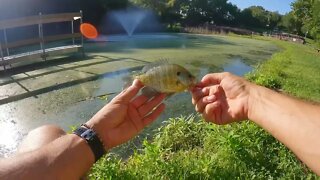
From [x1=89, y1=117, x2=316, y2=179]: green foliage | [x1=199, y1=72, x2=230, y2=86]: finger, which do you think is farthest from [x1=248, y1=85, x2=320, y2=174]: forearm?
[x1=89, y1=117, x2=316, y2=179]: green foliage

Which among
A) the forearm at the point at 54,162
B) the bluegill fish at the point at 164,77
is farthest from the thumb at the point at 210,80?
the forearm at the point at 54,162

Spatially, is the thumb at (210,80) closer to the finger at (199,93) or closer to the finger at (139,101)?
the finger at (199,93)

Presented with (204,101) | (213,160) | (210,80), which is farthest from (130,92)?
(213,160)

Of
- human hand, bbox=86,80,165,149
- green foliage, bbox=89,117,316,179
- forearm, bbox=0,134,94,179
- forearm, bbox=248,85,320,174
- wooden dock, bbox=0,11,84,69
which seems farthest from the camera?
wooden dock, bbox=0,11,84,69

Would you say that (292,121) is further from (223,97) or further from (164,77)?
(164,77)

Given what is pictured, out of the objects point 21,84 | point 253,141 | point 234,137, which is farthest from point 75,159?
point 21,84

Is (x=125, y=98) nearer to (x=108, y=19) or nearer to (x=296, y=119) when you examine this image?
(x=296, y=119)

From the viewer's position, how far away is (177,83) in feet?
8.86

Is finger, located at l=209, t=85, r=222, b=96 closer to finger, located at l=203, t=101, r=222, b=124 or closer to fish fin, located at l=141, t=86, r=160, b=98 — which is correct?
finger, located at l=203, t=101, r=222, b=124

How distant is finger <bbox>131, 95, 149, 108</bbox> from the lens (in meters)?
2.57

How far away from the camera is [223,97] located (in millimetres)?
2824

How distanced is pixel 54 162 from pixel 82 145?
199mm

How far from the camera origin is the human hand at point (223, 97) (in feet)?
8.79

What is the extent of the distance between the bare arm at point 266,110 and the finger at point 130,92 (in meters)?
0.54
